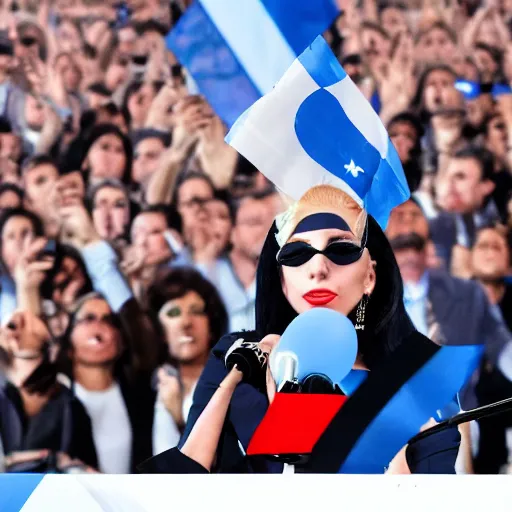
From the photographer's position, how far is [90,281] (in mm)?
2787

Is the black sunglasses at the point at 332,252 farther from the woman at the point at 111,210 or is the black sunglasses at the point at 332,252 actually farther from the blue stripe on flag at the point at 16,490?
the blue stripe on flag at the point at 16,490

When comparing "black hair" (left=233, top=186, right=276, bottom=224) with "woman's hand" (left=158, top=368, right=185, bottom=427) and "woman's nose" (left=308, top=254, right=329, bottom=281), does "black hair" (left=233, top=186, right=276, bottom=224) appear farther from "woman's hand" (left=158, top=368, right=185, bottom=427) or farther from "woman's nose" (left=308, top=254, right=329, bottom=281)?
"woman's hand" (left=158, top=368, right=185, bottom=427)

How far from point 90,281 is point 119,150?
1.43 ft

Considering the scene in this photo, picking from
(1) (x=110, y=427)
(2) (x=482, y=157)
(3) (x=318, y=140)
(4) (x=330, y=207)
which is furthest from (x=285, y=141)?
(1) (x=110, y=427)

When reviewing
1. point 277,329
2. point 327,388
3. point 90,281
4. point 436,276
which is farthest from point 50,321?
point 436,276

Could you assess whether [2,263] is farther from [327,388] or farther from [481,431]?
[481,431]

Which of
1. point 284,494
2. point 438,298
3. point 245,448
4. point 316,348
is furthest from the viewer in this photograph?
point 438,298

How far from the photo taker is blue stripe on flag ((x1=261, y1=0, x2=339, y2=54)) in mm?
2801

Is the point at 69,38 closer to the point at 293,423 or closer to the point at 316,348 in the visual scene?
the point at 316,348

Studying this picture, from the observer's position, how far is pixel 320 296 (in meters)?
2.52

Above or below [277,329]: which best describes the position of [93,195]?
above

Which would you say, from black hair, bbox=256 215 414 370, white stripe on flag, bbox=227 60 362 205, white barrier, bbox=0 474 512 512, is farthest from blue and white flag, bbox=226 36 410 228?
white barrier, bbox=0 474 512 512

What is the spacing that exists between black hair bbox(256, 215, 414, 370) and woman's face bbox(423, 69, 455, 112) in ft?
1.65

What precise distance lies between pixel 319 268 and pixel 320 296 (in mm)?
81
